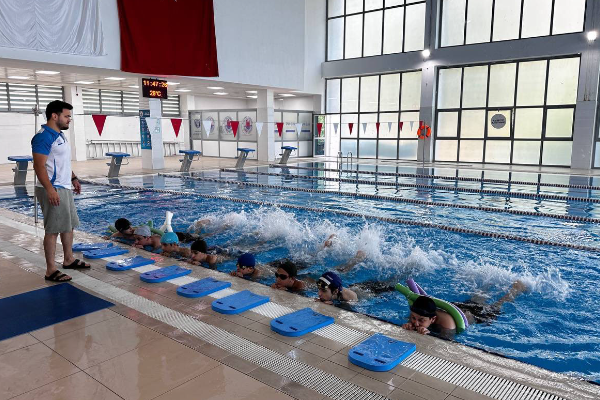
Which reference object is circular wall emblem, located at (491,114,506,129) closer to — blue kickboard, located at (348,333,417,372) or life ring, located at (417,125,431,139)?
life ring, located at (417,125,431,139)

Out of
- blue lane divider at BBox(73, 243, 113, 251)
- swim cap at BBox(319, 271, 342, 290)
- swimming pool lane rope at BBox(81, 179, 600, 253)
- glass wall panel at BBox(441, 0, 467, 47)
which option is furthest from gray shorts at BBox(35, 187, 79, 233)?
glass wall panel at BBox(441, 0, 467, 47)

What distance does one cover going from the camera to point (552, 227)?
7055 millimetres

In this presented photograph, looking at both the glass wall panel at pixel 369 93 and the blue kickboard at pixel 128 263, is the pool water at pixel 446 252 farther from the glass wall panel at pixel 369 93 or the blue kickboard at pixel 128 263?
the glass wall panel at pixel 369 93

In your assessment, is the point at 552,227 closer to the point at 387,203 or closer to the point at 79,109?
the point at 387,203

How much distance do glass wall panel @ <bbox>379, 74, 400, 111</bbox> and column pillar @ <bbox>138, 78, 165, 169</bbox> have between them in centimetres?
988

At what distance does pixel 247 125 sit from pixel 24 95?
900cm

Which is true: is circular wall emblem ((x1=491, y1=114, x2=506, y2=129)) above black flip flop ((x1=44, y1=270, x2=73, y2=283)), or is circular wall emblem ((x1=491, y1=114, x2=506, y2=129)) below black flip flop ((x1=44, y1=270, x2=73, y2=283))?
above

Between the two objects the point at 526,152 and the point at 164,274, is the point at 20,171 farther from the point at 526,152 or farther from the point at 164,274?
the point at 526,152

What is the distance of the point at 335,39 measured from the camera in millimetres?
21234

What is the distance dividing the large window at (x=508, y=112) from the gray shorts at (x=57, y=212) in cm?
1658

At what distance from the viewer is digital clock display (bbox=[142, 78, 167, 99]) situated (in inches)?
561

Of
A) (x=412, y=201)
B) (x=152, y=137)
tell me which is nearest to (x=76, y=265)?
(x=412, y=201)

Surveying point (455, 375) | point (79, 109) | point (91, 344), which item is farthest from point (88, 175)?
point (455, 375)

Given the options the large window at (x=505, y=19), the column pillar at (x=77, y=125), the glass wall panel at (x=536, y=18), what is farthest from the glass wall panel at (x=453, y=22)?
the column pillar at (x=77, y=125)
